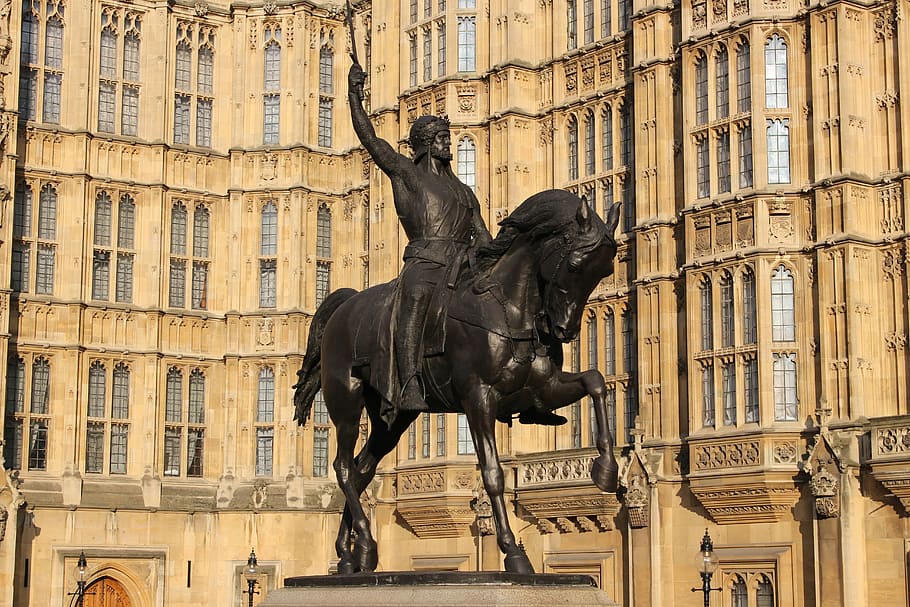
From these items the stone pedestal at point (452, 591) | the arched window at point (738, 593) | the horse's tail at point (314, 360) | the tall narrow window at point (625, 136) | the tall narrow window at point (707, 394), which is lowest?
the arched window at point (738, 593)

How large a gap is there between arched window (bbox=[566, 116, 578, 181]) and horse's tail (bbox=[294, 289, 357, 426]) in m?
22.2

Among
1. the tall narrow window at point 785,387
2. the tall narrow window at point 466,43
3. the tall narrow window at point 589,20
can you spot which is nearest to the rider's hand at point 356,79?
the tall narrow window at point 785,387

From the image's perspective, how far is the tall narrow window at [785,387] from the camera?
28.7 m

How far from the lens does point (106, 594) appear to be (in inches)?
1513

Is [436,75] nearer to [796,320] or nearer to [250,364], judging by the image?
[250,364]

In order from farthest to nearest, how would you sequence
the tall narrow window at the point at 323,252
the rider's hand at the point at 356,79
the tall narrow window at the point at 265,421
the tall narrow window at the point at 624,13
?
the tall narrow window at the point at 323,252 < the tall narrow window at the point at 265,421 < the tall narrow window at the point at 624,13 < the rider's hand at the point at 356,79

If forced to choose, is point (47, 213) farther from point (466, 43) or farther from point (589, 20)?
point (589, 20)

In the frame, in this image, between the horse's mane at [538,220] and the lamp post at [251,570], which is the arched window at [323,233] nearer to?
the lamp post at [251,570]

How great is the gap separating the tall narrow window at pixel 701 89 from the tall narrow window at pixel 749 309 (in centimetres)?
366

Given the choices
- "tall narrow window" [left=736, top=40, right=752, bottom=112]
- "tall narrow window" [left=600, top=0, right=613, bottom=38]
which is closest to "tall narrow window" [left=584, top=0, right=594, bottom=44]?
"tall narrow window" [left=600, top=0, right=613, bottom=38]

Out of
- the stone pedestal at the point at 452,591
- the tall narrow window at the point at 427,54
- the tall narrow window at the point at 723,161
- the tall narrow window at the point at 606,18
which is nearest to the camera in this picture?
the stone pedestal at the point at 452,591

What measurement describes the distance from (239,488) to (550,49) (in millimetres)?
14082

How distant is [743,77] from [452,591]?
21.3m

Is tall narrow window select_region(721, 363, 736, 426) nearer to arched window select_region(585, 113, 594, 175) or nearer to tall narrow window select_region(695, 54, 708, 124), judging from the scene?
tall narrow window select_region(695, 54, 708, 124)
